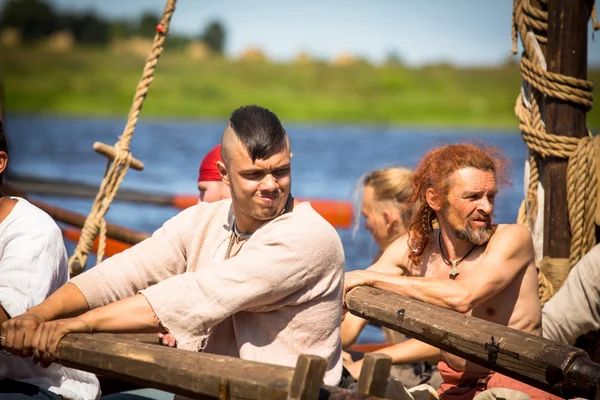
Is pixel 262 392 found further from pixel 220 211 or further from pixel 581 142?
pixel 581 142

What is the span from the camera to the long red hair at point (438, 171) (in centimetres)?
371

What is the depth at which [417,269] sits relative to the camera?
392 cm

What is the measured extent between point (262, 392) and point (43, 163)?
1443 inches

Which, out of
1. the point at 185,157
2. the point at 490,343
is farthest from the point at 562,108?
the point at 185,157

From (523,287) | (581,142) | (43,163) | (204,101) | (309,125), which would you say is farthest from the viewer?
(309,125)

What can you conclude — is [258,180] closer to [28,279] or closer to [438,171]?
[28,279]

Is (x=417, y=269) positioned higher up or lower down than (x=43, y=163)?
higher up

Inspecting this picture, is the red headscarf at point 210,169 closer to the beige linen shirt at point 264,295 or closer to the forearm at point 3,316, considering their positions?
the beige linen shirt at point 264,295

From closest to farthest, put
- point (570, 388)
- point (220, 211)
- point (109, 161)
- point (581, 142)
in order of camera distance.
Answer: point (570, 388)
point (220, 211)
point (581, 142)
point (109, 161)

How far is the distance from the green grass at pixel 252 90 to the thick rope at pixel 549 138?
52135 mm

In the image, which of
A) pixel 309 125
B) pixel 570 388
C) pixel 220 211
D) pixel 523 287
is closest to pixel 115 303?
pixel 220 211

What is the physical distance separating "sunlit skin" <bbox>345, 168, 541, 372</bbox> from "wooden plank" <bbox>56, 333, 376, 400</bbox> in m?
1.08

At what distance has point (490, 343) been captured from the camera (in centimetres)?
296

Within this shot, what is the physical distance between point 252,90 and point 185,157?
2584 centimetres
